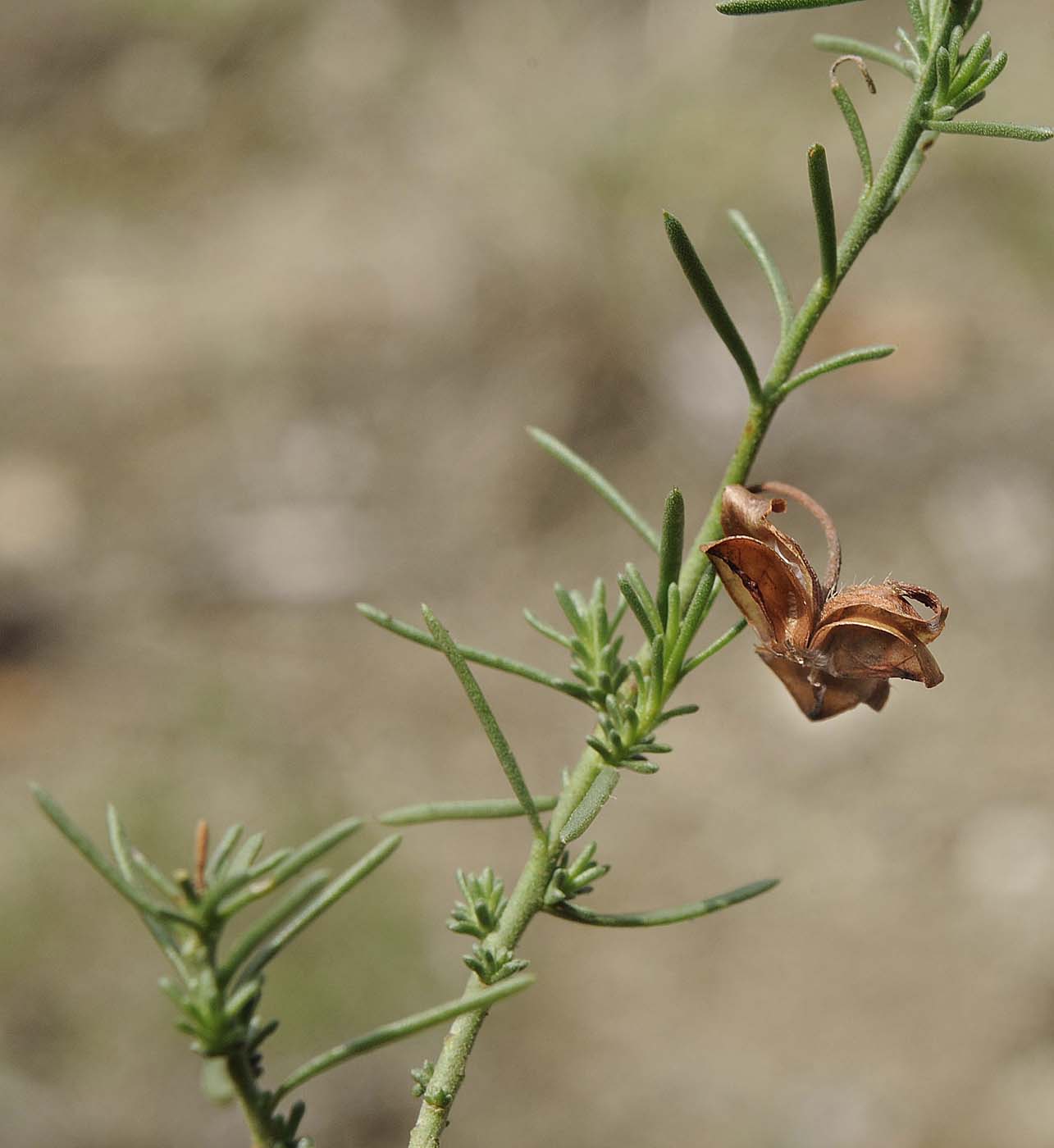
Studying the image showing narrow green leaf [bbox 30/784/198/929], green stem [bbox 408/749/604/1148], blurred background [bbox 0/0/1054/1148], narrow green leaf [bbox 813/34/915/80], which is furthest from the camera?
blurred background [bbox 0/0/1054/1148]

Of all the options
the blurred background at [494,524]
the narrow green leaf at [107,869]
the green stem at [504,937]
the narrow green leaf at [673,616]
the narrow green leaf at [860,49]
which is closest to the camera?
the narrow green leaf at [107,869]

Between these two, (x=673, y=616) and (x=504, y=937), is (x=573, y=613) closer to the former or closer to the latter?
(x=673, y=616)

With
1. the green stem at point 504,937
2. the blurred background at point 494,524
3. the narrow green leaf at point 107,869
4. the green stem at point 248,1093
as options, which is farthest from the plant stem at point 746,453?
the blurred background at point 494,524

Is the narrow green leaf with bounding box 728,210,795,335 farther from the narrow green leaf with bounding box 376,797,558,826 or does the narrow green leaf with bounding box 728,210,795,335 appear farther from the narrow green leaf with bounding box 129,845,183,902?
the narrow green leaf with bounding box 129,845,183,902

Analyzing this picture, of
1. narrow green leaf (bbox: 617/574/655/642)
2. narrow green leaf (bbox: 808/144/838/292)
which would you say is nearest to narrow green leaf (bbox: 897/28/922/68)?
narrow green leaf (bbox: 808/144/838/292)

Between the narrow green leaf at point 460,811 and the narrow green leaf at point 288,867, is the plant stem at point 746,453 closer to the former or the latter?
the narrow green leaf at point 460,811
